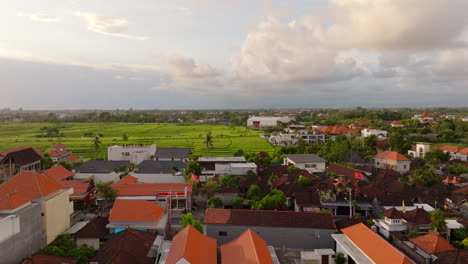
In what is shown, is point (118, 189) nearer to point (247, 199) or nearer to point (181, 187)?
point (181, 187)

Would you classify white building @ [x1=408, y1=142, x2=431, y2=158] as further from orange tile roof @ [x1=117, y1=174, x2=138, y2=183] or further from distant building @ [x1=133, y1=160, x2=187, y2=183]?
orange tile roof @ [x1=117, y1=174, x2=138, y2=183]

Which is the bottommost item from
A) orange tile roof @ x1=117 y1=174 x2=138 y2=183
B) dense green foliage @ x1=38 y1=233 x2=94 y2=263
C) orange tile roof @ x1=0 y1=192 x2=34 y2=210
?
dense green foliage @ x1=38 y1=233 x2=94 y2=263

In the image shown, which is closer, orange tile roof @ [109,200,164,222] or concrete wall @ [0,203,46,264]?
concrete wall @ [0,203,46,264]

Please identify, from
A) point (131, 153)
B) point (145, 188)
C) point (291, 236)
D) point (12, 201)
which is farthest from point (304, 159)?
point (12, 201)

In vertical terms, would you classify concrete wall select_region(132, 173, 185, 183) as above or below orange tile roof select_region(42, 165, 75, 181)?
below

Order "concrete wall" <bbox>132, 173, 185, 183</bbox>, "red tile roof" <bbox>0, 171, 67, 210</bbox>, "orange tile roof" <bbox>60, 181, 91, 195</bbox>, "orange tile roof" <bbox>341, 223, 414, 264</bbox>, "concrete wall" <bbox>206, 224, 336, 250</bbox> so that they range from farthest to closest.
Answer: "concrete wall" <bbox>132, 173, 185, 183</bbox>, "orange tile roof" <bbox>60, 181, 91, 195</bbox>, "concrete wall" <bbox>206, 224, 336, 250</bbox>, "red tile roof" <bbox>0, 171, 67, 210</bbox>, "orange tile roof" <bbox>341, 223, 414, 264</bbox>

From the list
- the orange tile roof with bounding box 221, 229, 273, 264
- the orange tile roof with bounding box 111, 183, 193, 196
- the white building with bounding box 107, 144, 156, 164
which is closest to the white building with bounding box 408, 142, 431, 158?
the orange tile roof with bounding box 111, 183, 193, 196
